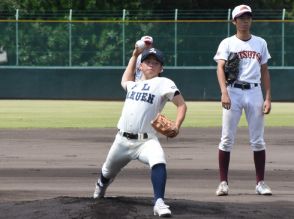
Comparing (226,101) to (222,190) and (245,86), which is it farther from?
(222,190)

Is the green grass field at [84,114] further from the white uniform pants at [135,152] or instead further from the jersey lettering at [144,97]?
the jersey lettering at [144,97]

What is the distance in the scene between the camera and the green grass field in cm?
2221

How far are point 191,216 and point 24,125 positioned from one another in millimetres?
13174

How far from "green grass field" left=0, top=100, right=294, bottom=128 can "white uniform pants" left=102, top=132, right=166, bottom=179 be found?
39.3 feet

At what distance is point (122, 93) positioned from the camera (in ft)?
112

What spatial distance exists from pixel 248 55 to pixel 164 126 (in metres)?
2.44

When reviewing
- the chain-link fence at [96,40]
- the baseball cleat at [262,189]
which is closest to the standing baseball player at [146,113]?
the baseball cleat at [262,189]

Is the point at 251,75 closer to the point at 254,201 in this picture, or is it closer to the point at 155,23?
the point at 254,201

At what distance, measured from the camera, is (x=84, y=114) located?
25859mm

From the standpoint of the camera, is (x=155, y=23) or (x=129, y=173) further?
(x=155, y=23)

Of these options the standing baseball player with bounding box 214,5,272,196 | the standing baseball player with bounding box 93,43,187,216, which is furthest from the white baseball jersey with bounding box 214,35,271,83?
the standing baseball player with bounding box 93,43,187,216


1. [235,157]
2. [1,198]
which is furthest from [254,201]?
[235,157]

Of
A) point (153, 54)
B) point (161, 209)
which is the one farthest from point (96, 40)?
point (161, 209)

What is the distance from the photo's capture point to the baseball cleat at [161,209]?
28.6 ft
